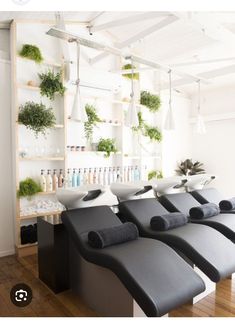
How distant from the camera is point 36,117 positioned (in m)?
3.34

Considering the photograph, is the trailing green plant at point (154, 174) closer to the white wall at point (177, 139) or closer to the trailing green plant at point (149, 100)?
the white wall at point (177, 139)

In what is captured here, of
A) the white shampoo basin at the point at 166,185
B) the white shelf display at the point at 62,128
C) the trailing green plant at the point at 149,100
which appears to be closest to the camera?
the white shampoo basin at the point at 166,185

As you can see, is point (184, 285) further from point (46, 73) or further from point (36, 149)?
point (46, 73)

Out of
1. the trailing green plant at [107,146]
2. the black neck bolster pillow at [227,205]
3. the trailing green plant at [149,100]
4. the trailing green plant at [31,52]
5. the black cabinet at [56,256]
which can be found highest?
the trailing green plant at [31,52]

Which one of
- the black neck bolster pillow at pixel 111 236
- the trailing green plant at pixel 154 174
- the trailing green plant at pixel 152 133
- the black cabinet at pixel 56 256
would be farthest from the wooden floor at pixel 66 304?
the trailing green plant at pixel 152 133

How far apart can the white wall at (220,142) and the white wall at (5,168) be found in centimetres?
370

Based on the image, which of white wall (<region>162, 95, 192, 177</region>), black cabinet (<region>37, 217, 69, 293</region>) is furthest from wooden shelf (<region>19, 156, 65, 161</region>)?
white wall (<region>162, 95, 192, 177</region>)

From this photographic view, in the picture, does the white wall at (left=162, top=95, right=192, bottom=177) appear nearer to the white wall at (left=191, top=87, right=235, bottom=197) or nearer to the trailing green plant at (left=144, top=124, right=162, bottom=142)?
the white wall at (left=191, top=87, right=235, bottom=197)

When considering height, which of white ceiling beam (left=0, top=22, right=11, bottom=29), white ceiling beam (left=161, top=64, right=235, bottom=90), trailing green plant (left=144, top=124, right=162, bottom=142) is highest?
white ceiling beam (left=0, top=22, right=11, bottom=29)

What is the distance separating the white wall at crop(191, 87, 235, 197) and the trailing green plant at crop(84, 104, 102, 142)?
8.11 feet

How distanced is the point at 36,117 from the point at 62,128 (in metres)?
0.44

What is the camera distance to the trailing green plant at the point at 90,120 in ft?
12.9

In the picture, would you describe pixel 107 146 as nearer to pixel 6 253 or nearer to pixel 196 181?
pixel 196 181

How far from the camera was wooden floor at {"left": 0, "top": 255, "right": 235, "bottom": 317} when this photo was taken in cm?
213
